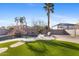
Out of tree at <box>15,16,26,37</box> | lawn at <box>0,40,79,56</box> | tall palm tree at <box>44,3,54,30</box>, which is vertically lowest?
lawn at <box>0,40,79,56</box>

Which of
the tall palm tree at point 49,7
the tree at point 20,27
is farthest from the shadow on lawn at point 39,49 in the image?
the tall palm tree at point 49,7

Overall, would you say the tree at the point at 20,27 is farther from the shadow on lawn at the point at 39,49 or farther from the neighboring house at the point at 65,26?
the neighboring house at the point at 65,26

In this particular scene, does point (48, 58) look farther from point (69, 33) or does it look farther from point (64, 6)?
point (64, 6)

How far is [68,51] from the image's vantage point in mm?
2266

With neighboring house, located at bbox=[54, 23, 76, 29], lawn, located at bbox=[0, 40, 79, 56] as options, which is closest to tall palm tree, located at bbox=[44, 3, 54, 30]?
neighboring house, located at bbox=[54, 23, 76, 29]

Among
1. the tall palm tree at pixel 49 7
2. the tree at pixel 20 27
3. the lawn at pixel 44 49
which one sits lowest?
the lawn at pixel 44 49

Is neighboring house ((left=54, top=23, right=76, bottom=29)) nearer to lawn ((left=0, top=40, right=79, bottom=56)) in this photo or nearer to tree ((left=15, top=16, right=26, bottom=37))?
lawn ((left=0, top=40, right=79, bottom=56))

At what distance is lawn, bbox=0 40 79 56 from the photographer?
2.25m

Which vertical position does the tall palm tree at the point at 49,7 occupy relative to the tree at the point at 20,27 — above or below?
above

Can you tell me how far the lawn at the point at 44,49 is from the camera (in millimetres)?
2254

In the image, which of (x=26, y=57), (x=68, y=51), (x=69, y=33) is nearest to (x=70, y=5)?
(x=69, y=33)

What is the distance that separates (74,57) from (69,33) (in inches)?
9.1

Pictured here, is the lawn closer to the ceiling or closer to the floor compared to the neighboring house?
closer to the floor

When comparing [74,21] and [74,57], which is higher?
[74,21]
